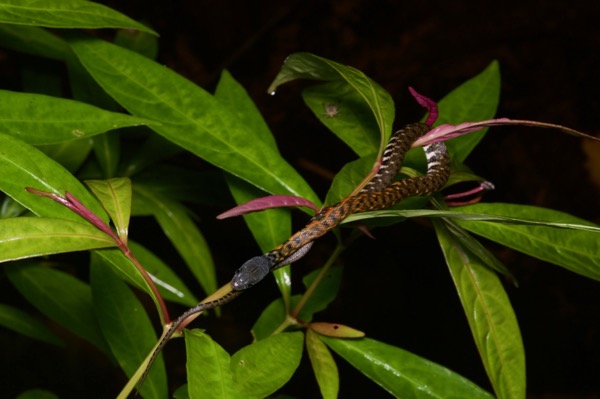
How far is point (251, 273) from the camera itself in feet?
4.49

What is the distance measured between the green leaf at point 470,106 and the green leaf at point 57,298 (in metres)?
1.45

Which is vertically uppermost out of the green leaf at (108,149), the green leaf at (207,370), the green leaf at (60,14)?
the green leaf at (60,14)

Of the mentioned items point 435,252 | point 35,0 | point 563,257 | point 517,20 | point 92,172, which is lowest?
point 435,252

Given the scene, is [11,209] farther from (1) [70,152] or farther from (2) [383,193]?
(2) [383,193]

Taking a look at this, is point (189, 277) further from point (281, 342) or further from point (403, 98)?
point (281, 342)

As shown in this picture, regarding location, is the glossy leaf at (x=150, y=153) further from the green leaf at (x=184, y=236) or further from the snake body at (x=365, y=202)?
the snake body at (x=365, y=202)

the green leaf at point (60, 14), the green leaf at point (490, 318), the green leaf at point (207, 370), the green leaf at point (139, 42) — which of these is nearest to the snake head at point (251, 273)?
the green leaf at point (207, 370)

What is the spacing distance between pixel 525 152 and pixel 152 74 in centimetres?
365

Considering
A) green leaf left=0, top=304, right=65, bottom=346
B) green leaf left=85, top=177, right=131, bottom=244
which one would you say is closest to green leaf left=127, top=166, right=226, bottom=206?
green leaf left=0, top=304, right=65, bottom=346

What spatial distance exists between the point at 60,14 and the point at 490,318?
133 cm

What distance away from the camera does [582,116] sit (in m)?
4.81

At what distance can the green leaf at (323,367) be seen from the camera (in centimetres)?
149

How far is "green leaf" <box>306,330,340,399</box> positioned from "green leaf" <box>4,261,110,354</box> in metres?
1.01

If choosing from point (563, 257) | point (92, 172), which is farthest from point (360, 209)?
point (92, 172)
